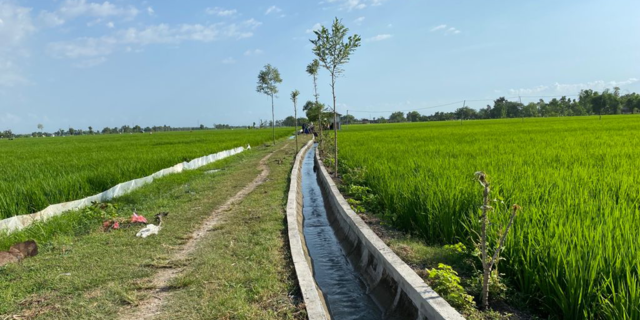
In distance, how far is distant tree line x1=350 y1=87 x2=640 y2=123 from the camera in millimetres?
77438

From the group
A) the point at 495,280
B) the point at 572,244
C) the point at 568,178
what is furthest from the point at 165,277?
the point at 568,178

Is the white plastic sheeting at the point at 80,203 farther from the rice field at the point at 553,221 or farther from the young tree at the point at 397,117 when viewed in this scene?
the young tree at the point at 397,117

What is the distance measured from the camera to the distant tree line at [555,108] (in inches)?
3049

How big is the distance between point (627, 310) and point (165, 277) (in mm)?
3500

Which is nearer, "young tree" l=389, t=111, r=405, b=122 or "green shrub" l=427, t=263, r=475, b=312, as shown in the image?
"green shrub" l=427, t=263, r=475, b=312

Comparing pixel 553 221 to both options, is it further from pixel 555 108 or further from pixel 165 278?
pixel 555 108

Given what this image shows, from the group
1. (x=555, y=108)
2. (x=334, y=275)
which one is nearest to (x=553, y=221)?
(x=334, y=275)

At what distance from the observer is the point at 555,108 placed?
319 feet

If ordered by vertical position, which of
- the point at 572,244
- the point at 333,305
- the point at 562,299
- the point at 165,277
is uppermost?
the point at 572,244

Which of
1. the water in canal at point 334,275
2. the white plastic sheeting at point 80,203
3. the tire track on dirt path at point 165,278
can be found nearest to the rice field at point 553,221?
the water in canal at point 334,275

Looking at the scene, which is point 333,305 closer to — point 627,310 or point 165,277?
point 165,277

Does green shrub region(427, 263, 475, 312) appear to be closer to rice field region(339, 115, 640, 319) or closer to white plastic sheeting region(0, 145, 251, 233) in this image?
rice field region(339, 115, 640, 319)

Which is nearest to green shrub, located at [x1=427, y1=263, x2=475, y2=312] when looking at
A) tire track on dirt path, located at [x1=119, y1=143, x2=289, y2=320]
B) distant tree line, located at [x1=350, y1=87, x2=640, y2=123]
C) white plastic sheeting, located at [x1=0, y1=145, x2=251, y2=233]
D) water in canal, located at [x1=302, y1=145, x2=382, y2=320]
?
water in canal, located at [x1=302, y1=145, x2=382, y2=320]

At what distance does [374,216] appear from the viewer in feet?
17.3
